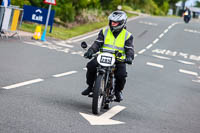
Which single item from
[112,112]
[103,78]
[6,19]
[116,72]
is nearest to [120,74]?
[116,72]

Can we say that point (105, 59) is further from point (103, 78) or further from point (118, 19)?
point (118, 19)

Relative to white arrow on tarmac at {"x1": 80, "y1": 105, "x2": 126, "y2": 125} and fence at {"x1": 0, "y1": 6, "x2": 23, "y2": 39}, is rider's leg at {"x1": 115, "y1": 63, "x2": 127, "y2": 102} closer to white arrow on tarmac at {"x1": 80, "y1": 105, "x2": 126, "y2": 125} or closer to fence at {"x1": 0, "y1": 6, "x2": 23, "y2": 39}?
white arrow on tarmac at {"x1": 80, "y1": 105, "x2": 126, "y2": 125}

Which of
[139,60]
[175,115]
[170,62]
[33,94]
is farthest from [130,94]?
[170,62]

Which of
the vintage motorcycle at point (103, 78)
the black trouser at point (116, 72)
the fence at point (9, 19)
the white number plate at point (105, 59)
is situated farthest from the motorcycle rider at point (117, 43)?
the fence at point (9, 19)

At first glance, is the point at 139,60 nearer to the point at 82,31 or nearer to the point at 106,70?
the point at 82,31

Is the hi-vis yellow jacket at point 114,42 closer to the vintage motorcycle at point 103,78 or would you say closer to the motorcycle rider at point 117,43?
the motorcycle rider at point 117,43

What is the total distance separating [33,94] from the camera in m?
9.03

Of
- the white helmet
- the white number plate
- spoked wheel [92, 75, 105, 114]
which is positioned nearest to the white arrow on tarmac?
spoked wheel [92, 75, 105, 114]

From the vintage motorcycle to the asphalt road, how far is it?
0.24m

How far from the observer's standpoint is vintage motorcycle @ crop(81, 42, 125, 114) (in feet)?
25.3

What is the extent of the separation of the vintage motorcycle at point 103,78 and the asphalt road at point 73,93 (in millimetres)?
236

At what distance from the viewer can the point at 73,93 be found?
10.2 metres

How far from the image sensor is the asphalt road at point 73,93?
6.99 meters

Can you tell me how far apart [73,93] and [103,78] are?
2311mm
